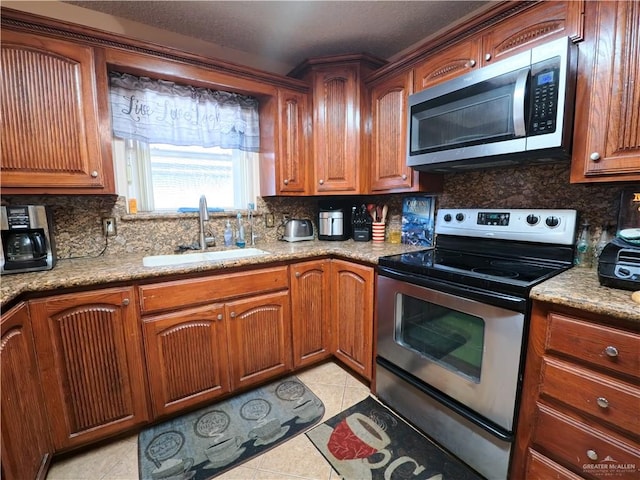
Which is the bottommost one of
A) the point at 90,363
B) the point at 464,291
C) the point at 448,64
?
the point at 90,363

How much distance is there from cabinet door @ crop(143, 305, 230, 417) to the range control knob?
1.77 meters

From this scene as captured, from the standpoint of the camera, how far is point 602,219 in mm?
1381

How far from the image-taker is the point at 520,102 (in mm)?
1229

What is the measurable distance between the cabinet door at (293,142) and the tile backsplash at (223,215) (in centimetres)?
53

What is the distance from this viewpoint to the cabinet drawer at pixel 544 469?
103 centimetres

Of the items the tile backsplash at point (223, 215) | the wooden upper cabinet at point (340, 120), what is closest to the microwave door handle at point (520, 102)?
the tile backsplash at point (223, 215)

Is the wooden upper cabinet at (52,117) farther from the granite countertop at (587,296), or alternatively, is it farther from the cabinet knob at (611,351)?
the cabinet knob at (611,351)

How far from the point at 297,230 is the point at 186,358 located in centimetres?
121

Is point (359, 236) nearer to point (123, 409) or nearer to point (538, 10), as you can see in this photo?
point (538, 10)

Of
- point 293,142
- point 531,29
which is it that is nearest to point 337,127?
point 293,142

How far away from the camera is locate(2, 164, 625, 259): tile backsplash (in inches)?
56.0

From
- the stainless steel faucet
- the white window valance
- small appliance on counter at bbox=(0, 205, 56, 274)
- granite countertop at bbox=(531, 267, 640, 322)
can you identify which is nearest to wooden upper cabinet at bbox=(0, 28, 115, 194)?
small appliance on counter at bbox=(0, 205, 56, 274)

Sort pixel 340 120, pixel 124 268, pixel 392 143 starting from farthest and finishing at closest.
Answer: pixel 340 120, pixel 392 143, pixel 124 268

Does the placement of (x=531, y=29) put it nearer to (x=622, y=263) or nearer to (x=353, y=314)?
(x=622, y=263)
